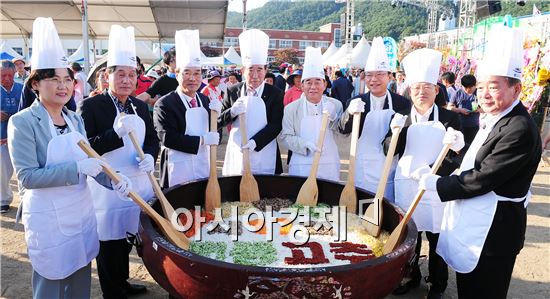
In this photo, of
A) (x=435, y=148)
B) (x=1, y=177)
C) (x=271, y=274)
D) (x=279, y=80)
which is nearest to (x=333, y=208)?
(x=435, y=148)

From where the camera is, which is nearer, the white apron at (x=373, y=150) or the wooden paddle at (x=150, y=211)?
the wooden paddle at (x=150, y=211)

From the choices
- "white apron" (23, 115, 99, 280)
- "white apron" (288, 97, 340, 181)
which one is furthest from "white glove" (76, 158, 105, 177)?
"white apron" (288, 97, 340, 181)

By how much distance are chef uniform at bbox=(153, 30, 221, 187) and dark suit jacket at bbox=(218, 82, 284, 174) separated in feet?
0.73

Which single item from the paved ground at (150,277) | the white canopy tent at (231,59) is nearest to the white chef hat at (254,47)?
the paved ground at (150,277)

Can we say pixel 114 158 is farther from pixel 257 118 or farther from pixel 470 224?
pixel 470 224

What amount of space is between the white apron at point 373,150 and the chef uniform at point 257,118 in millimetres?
781

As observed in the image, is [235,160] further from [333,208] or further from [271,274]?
[271,274]

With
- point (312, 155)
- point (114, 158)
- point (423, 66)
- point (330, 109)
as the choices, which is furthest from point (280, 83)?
point (114, 158)

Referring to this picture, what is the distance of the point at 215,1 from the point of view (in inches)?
380

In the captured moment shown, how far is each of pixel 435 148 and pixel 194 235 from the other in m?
1.76

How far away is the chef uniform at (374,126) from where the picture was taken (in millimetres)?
3100

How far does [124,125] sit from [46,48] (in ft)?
1.88

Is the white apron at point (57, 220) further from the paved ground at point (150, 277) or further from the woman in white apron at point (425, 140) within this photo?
the woman in white apron at point (425, 140)

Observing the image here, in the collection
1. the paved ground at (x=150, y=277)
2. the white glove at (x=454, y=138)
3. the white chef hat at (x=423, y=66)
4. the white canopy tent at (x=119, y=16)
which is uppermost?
the white canopy tent at (x=119, y=16)
